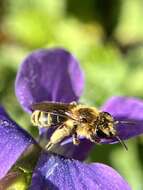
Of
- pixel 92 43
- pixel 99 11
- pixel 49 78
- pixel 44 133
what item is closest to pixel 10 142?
pixel 44 133

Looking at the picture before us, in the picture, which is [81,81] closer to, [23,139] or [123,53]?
[23,139]

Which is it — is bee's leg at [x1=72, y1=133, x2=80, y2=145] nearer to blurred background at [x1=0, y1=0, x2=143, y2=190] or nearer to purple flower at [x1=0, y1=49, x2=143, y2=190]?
purple flower at [x1=0, y1=49, x2=143, y2=190]

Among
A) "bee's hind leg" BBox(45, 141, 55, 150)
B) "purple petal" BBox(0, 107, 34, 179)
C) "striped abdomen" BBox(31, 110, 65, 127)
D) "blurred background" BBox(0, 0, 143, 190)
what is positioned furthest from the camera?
"blurred background" BBox(0, 0, 143, 190)

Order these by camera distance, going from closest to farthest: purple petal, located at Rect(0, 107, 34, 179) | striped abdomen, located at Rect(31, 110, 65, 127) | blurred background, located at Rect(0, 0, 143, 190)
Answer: purple petal, located at Rect(0, 107, 34, 179) → striped abdomen, located at Rect(31, 110, 65, 127) → blurred background, located at Rect(0, 0, 143, 190)

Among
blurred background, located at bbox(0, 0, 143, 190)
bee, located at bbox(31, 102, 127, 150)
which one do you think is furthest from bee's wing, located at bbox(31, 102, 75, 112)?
blurred background, located at bbox(0, 0, 143, 190)

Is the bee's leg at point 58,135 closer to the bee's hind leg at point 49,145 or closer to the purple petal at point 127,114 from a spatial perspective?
the bee's hind leg at point 49,145

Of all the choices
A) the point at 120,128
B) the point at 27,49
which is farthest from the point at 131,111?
the point at 27,49
